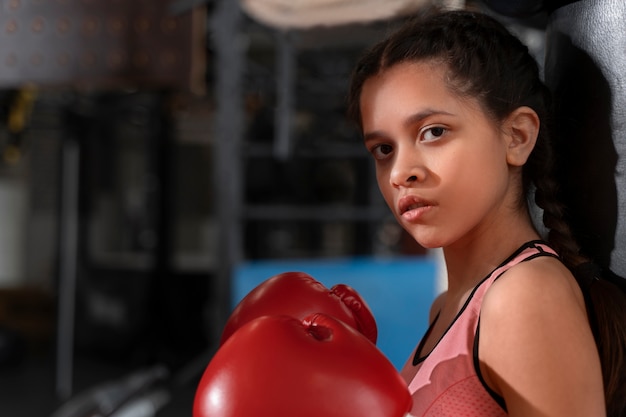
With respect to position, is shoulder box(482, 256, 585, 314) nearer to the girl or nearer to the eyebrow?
the girl

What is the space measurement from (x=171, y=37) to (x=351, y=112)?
2.34m

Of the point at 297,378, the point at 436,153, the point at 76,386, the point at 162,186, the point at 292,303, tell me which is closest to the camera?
the point at 297,378

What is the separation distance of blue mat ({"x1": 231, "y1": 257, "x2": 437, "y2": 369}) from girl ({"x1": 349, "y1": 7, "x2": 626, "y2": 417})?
207 centimetres

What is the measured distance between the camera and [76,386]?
4566 mm

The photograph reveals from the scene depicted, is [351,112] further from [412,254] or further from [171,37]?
[412,254]

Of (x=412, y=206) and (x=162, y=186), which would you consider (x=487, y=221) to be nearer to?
(x=412, y=206)

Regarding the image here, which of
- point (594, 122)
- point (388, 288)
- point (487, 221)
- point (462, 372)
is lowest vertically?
point (388, 288)

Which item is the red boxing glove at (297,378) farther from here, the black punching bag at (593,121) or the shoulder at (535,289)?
the black punching bag at (593,121)

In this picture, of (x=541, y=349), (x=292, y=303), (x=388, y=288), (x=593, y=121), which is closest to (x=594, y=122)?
(x=593, y=121)

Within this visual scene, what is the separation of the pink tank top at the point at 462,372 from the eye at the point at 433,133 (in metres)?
0.15

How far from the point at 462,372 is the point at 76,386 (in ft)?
13.9

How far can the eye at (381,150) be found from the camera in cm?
81

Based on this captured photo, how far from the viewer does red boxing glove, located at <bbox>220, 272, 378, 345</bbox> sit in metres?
0.85

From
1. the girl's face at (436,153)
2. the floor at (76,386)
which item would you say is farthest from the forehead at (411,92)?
the floor at (76,386)
